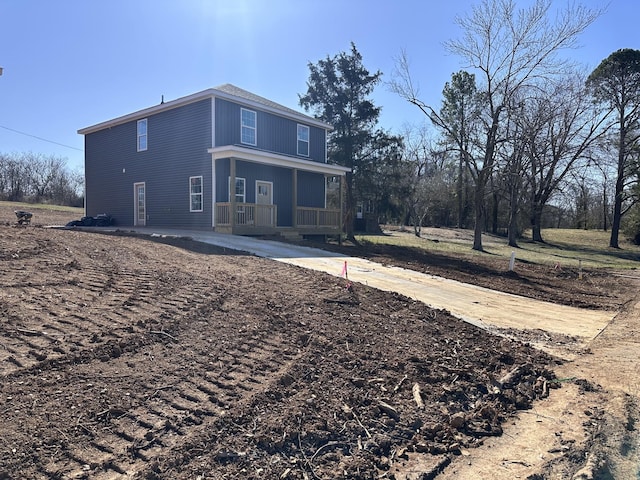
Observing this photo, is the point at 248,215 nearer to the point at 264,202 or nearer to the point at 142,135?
the point at 264,202

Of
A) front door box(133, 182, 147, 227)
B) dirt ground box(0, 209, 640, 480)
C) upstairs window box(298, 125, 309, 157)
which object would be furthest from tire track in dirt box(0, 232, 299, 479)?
upstairs window box(298, 125, 309, 157)

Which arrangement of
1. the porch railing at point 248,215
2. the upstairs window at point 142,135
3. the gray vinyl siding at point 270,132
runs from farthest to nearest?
the upstairs window at point 142,135 < the gray vinyl siding at point 270,132 < the porch railing at point 248,215

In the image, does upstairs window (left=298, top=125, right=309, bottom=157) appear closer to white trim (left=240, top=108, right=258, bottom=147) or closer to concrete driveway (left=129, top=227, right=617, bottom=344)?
white trim (left=240, top=108, right=258, bottom=147)

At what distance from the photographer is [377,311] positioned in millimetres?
7051

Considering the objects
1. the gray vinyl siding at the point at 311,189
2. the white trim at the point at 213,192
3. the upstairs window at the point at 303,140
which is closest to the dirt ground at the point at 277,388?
the white trim at the point at 213,192

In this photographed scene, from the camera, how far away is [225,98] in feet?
60.2

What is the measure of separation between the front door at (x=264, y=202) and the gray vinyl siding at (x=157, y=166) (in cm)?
202

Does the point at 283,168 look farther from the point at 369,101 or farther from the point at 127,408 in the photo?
the point at 127,408

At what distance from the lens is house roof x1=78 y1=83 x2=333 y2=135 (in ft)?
59.7

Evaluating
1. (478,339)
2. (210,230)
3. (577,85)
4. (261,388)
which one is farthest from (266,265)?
(577,85)

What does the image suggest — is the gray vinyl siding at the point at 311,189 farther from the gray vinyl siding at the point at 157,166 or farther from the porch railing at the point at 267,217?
the gray vinyl siding at the point at 157,166

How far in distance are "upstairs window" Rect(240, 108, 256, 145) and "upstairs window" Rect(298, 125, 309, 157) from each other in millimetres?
3116

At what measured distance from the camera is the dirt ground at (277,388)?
10.1ft

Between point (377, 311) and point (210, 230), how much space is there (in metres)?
12.2
